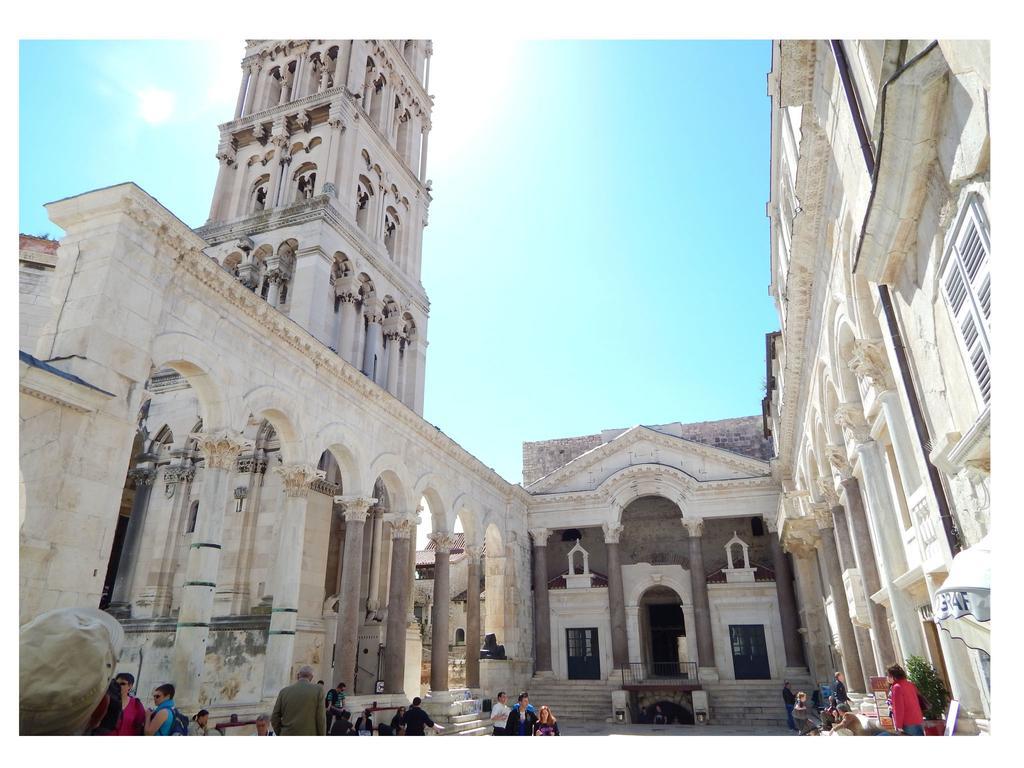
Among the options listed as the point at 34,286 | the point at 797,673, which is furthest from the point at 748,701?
the point at 34,286

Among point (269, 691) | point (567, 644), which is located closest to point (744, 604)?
point (567, 644)

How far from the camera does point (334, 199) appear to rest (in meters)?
22.6

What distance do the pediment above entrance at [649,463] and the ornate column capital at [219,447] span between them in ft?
58.3

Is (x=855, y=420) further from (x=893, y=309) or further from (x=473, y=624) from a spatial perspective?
(x=473, y=624)

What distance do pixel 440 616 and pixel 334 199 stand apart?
14.3 meters

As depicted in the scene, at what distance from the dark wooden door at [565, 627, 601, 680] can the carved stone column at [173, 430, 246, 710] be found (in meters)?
18.7

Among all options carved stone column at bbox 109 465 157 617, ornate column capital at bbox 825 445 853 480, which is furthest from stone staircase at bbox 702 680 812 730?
carved stone column at bbox 109 465 157 617

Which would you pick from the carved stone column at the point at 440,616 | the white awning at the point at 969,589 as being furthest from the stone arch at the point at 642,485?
the white awning at the point at 969,589

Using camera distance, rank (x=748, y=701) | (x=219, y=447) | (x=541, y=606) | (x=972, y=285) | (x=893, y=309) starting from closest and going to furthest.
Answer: (x=972, y=285)
(x=893, y=309)
(x=219, y=447)
(x=748, y=701)
(x=541, y=606)

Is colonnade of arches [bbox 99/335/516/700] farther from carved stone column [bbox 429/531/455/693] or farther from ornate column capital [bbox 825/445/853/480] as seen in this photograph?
ornate column capital [bbox 825/445/853/480]

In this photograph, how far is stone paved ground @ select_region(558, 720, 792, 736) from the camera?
66.3 ft

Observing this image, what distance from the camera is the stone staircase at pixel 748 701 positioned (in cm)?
2248
